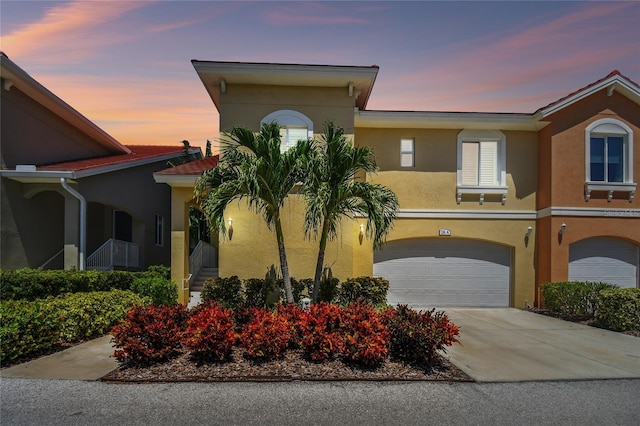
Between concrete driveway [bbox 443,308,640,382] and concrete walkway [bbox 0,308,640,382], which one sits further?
concrete driveway [bbox 443,308,640,382]

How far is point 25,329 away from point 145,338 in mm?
2156

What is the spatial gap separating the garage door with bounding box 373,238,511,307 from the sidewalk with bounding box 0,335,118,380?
28.1 feet

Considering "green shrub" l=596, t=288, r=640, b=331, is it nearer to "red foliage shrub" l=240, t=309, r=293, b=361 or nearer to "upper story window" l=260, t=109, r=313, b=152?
"red foliage shrub" l=240, t=309, r=293, b=361

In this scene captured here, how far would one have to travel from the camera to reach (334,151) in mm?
9023

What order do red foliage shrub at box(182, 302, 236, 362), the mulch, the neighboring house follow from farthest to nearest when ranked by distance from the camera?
the neighboring house, red foliage shrub at box(182, 302, 236, 362), the mulch

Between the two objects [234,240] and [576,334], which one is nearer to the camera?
[576,334]

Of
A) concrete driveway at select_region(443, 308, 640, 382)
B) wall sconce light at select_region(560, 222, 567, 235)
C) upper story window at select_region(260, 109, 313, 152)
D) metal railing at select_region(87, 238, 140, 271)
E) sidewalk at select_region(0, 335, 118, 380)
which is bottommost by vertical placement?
concrete driveway at select_region(443, 308, 640, 382)

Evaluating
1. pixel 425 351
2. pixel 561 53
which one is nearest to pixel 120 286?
pixel 425 351

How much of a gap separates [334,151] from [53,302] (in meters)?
6.44

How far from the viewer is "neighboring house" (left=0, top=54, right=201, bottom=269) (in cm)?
1212

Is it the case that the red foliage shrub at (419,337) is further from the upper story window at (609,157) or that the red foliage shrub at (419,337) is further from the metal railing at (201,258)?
the metal railing at (201,258)

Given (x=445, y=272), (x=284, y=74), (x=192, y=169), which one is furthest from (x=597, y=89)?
(x=192, y=169)

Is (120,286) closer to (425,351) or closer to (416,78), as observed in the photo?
(425,351)

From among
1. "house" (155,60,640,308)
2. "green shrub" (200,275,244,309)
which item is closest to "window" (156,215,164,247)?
"house" (155,60,640,308)
